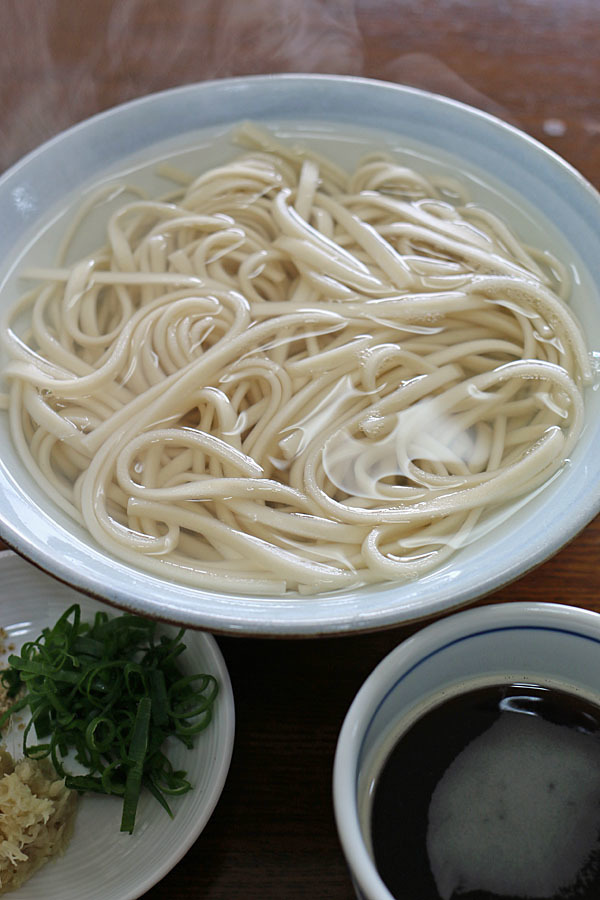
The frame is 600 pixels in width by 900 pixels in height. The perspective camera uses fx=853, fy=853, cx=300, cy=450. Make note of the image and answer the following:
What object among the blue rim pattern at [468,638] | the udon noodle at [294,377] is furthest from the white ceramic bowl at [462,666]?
the udon noodle at [294,377]

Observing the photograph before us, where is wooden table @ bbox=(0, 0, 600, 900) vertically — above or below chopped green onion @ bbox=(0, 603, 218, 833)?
above

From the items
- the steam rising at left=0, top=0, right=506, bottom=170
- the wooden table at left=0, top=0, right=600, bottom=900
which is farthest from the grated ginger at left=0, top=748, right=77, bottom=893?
the steam rising at left=0, top=0, right=506, bottom=170

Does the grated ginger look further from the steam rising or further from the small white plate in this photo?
the steam rising

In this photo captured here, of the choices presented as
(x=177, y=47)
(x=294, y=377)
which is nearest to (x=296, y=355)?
(x=294, y=377)

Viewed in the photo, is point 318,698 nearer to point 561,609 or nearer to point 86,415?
point 561,609

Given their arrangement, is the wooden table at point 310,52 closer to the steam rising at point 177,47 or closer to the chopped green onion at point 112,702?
the steam rising at point 177,47

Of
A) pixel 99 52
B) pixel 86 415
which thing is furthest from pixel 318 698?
pixel 99 52

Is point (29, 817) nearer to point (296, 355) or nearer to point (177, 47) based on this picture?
point (296, 355)
